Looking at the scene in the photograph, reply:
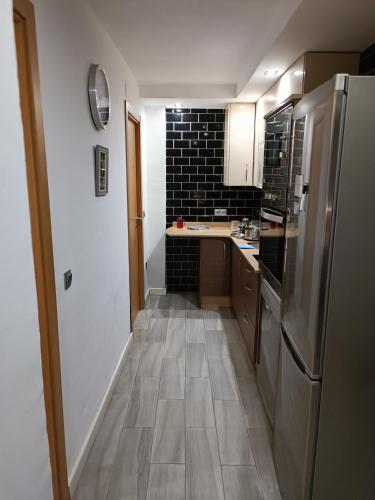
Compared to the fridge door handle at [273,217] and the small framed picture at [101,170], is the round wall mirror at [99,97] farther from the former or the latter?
the fridge door handle at [273,217]

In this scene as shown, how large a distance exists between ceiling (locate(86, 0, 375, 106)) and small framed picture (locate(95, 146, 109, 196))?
770mm

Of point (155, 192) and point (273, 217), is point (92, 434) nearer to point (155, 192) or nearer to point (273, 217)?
point (273, 217)

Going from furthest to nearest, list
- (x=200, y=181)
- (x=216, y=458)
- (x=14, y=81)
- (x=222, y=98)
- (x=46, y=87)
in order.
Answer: (x=200, y=181) < (x=222, y=98) < (x=216, y=458) < (x=46, y=87) < (x=14, y=81)

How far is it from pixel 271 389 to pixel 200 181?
9.55 ft

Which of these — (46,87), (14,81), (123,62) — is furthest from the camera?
(123,62)

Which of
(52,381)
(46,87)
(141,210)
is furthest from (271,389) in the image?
(141,210)

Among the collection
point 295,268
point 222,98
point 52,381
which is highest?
point 222,98

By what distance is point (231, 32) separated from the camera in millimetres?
2227

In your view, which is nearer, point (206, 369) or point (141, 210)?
point (206, 369)

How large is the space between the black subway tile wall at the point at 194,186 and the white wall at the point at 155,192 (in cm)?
9

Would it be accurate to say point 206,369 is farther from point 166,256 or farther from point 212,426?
point 166,256

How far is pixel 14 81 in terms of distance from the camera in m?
0.74

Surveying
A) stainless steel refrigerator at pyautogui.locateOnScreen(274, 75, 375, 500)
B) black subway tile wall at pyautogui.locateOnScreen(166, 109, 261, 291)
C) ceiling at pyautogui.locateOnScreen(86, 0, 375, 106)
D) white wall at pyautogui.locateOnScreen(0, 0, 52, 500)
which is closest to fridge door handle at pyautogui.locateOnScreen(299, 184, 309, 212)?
stainless steel refrigerator at pyautogui.locateOnScreen(274, 75, 375, 500)

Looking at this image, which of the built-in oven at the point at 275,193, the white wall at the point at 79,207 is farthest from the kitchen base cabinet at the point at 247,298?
the white wall at the point at 79,207
